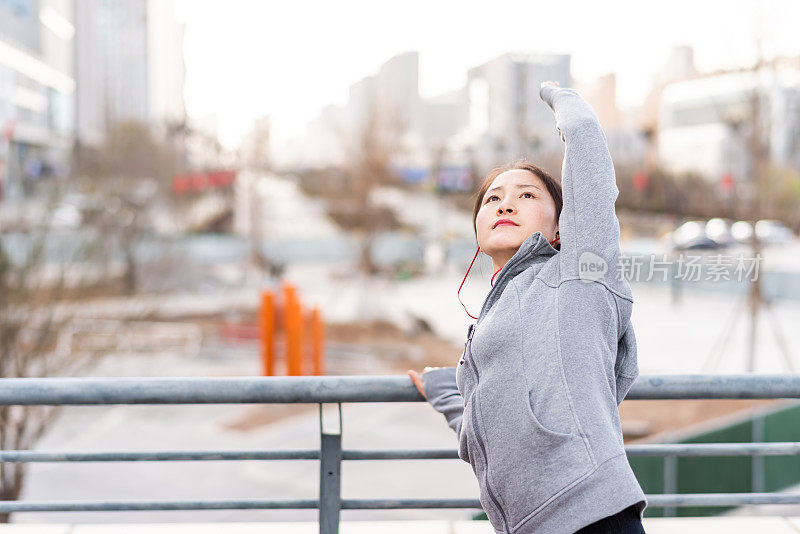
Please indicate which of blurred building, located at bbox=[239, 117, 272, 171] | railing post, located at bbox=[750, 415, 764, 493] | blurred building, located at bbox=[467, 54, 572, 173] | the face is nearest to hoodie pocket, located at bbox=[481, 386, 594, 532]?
the face

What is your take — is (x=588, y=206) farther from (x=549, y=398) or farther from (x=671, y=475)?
(x=671, y=475)

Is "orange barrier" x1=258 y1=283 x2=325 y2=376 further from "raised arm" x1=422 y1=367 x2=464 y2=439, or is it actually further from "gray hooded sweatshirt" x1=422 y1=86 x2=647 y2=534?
"gray hooded sweatshirt" x1=422 y1=86 x2=647 y2=534

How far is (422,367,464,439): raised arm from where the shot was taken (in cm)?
228

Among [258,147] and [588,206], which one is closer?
[588,206]

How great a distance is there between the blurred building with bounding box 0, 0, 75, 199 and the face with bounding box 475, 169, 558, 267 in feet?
195

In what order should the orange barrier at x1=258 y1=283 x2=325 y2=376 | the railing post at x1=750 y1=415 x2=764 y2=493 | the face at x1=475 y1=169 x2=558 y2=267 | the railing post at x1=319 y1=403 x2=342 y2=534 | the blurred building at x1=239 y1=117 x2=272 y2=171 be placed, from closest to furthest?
the face at x1=475 y1=169 x2=558 y2=267 < the railing post at x1=319 y1=403 x2=342 y2=534 < the railing post at x1=750 y1=415 x2=764 y2=493 < the orange barrier at x1=258 y1=283 x2=325 y2=376 < the blurred building at x1=239 y1=117 x2=272 y2=171

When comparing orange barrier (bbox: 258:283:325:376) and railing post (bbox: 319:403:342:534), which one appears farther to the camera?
orange barrier (bbox: 258:283:325:376)

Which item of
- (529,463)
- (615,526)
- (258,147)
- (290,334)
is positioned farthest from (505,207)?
(258,147)

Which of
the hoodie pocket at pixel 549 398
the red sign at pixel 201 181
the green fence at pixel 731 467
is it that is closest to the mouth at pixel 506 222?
the hoodie pocket at pixel 549 398

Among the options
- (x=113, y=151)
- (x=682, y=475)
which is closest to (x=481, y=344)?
(x=682, y=475)

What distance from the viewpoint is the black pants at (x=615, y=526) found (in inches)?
68.7

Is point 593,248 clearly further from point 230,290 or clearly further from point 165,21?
point 165,21

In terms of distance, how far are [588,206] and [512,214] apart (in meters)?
0.20

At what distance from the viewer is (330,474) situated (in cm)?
279
